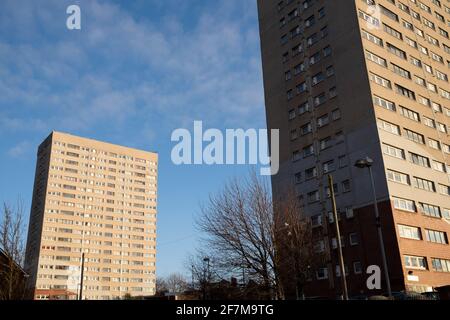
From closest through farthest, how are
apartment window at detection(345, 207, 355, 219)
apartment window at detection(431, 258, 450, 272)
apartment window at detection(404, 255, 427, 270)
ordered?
apartment window at detection(404, 255, 427, 270) < apartment window at detection(431, 258, 450, 272) < apartment window at detection(345, 207, 355, 219)

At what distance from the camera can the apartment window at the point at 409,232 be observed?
39812 millimetres

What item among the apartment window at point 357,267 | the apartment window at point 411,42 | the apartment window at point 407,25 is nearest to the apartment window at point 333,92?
the apartment window at point 411,42

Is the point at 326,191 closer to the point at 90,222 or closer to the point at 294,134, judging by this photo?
the point at 294,134

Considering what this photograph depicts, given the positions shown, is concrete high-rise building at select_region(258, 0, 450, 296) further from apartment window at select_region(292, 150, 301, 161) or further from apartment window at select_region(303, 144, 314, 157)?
apartment window at select_region(303, 144, 314, 157)

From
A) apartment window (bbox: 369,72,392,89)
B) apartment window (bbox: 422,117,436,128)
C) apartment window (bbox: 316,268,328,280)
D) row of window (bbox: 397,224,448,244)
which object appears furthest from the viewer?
apartment window (bbox: 422,117,436,128)

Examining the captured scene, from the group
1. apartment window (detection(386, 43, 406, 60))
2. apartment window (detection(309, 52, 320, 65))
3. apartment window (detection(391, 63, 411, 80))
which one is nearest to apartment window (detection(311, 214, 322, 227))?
apartment window (detection(309, 52, 320, 65))

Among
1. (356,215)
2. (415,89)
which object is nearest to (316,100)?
(415,89)

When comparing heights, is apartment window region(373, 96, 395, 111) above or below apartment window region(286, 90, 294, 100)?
below

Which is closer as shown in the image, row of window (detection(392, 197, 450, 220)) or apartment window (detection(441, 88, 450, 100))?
row of window (detection(392, 197, 450, 220))

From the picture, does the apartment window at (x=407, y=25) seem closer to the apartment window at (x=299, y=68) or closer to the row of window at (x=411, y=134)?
the apartment window at (x=299, y=68)

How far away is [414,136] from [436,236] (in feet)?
36.9

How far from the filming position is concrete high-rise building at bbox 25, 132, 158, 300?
121 m

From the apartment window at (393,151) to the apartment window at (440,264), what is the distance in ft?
35.5

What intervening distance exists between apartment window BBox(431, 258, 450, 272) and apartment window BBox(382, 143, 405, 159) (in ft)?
35.5
